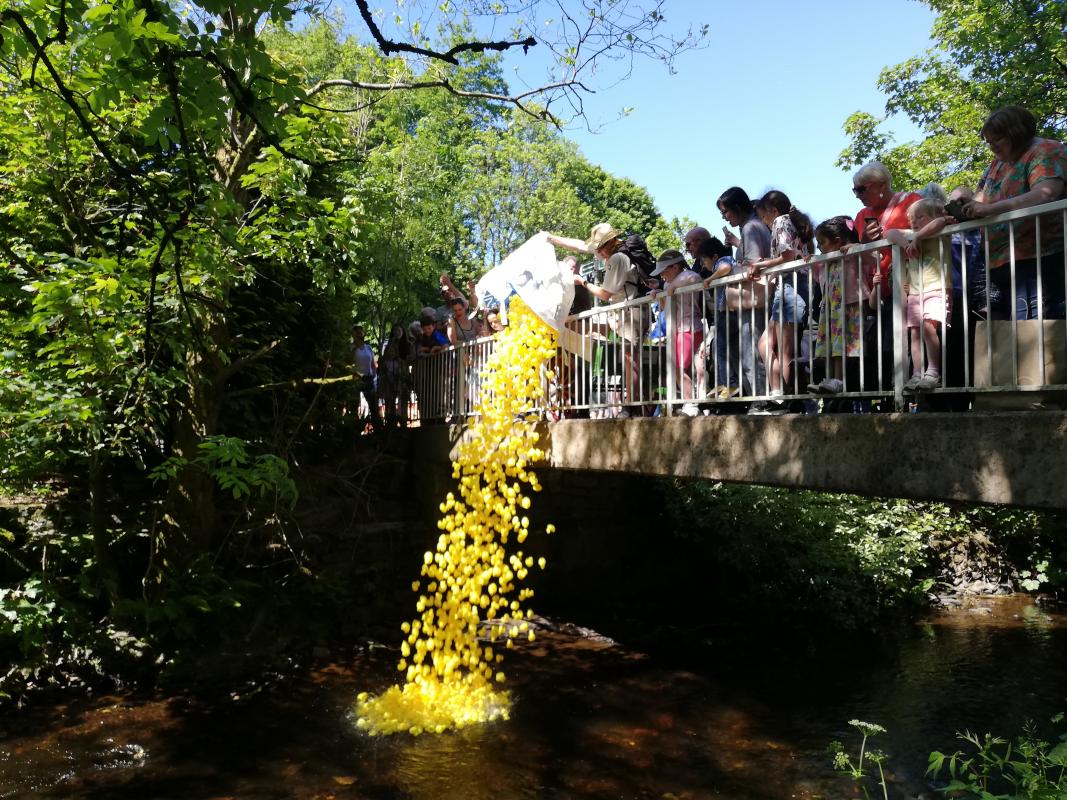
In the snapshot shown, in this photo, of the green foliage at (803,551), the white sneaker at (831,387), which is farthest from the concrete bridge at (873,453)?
the green foliage at (803,551)

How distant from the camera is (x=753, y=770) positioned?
5.91m

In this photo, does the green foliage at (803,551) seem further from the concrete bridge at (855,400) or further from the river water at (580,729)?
the concrete bridge at (855,400)

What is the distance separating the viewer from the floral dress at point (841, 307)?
424 cm

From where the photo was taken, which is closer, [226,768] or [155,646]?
[226,768]

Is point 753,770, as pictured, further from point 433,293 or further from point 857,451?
point 433,293

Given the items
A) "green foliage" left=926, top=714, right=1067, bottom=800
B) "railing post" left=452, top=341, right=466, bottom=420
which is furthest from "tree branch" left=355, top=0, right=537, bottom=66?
"railing post" left=452, top=341, right=466, bottom=420

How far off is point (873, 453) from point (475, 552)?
10.5 feet

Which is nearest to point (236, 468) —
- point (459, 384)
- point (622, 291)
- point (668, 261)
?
point (459, 384)

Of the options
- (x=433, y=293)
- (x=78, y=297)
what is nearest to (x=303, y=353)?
(x=78, y=297)

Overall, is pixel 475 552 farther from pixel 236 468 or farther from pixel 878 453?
pixel 878 453

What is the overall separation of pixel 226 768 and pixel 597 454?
3405mm

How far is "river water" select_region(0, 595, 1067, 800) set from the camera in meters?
5.62

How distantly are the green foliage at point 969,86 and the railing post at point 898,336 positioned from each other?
1036 centimetres

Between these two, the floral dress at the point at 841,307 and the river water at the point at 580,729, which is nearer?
the floral dress at the point at 841,307
